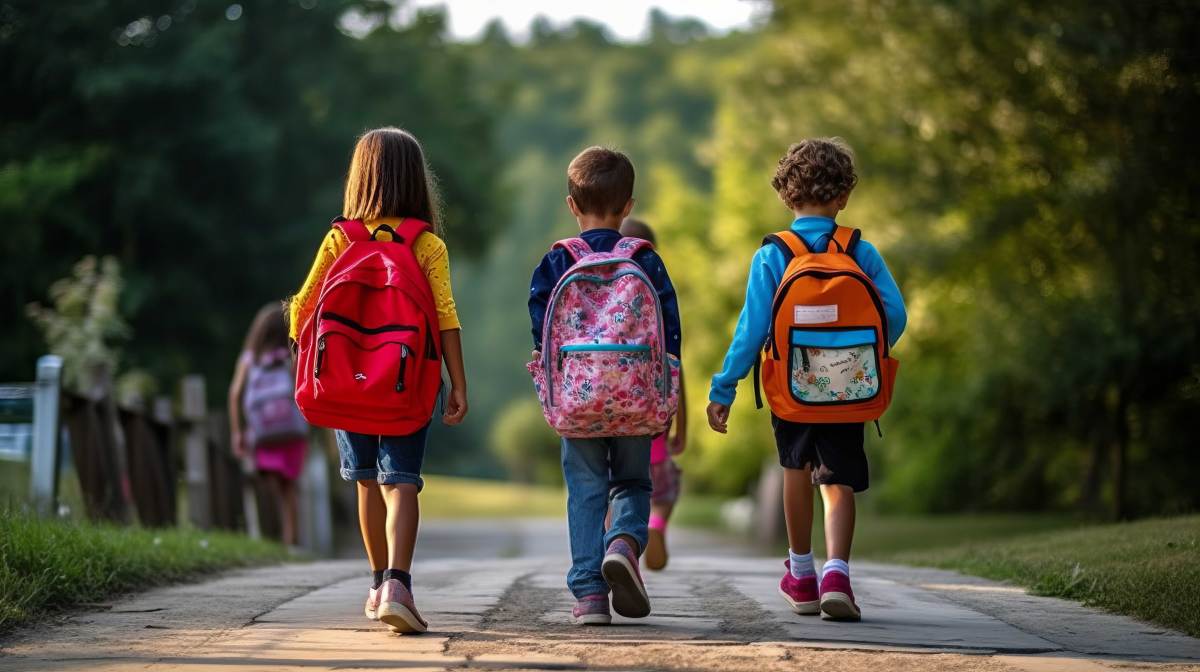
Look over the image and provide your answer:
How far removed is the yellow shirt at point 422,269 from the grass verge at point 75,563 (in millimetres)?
1349

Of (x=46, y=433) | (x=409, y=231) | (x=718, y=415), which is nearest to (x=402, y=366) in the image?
(x=409, y=231)

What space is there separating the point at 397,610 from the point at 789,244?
1899 millimetres

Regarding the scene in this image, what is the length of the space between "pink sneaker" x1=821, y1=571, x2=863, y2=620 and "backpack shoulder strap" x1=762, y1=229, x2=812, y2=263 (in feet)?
3.66

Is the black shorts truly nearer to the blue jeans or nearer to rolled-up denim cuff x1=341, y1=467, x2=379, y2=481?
the blue jeans

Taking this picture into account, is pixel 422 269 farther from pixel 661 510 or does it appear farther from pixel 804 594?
pixel 661 510

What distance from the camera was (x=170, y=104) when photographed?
19453mm

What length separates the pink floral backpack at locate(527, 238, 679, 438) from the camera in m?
5.14

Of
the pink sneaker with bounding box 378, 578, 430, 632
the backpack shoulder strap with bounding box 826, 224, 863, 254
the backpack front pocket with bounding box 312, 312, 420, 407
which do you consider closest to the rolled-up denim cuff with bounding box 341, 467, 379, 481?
the backpack front pocket with bounding box 312, 312, 420, 407

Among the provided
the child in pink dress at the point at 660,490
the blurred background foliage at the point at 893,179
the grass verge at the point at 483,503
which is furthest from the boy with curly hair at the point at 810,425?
the grass verge at the point at 483,503

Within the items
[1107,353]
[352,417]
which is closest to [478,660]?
[352,417]

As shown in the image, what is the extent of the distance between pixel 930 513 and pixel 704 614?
20854 millimetres

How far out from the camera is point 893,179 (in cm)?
2141

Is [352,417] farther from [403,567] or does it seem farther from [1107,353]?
[1107,353]

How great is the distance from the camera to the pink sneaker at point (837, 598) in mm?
5301
